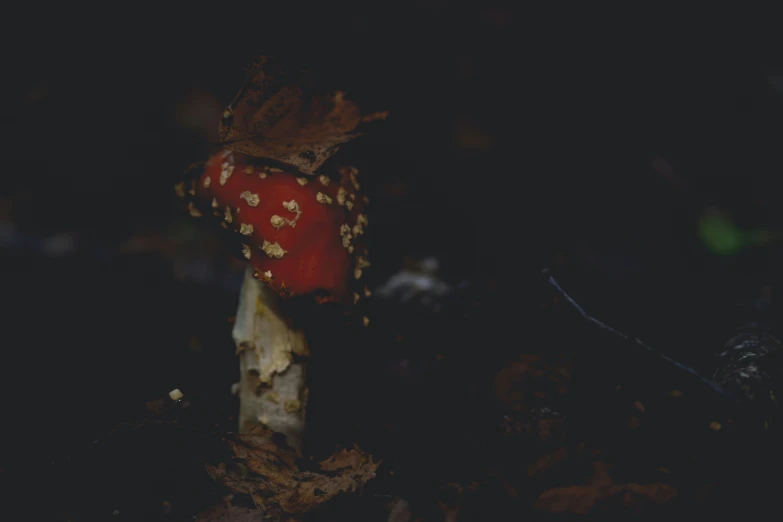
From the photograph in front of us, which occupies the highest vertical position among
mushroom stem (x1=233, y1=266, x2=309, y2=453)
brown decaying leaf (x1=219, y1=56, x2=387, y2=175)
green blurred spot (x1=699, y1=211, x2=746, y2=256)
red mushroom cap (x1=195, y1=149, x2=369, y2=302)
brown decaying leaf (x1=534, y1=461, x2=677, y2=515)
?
green blurred spot (x1=699, y1=211, x2=746, y2=256)

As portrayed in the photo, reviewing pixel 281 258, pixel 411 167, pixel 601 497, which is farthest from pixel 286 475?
pixel 411 167

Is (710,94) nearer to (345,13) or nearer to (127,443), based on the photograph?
(345,13)

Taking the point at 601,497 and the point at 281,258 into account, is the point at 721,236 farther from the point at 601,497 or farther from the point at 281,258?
the point at 281,258

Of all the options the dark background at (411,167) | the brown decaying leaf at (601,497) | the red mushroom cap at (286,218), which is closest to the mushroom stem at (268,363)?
the red mushroom cap at (286,218)

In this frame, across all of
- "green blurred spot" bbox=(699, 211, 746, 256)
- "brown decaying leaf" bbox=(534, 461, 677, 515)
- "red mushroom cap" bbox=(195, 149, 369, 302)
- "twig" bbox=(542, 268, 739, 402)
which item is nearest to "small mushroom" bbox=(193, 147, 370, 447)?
"red mushroom cap" bbox=(195, 149, 369, 302)

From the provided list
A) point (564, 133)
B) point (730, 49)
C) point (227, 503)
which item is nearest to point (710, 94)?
point (730, 49)

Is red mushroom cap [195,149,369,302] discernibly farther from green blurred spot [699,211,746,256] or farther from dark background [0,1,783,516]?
green blurred spot [699,211,746,256]

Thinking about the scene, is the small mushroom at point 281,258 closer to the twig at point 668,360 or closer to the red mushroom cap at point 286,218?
the red mushroom cap at point 286,218
